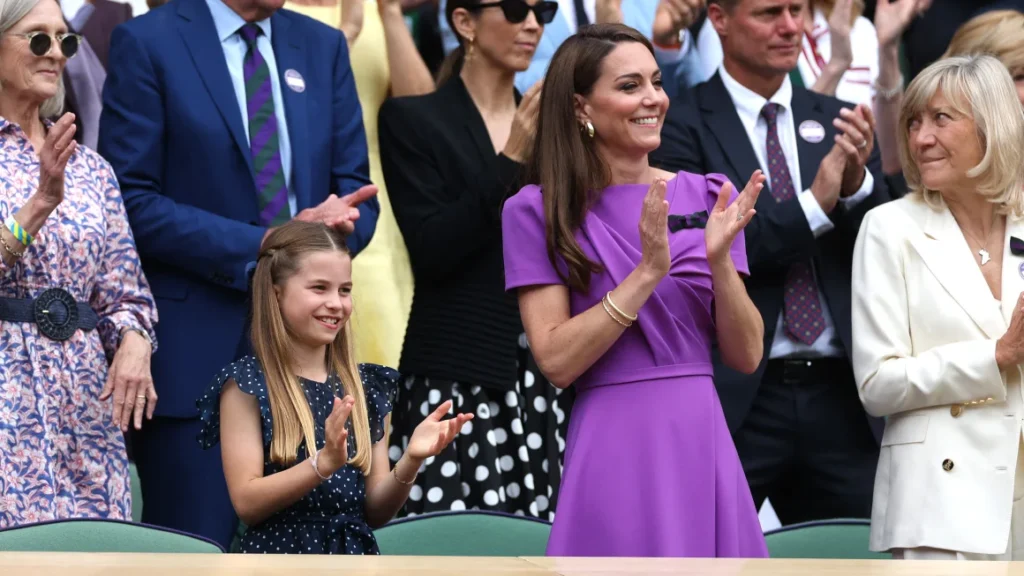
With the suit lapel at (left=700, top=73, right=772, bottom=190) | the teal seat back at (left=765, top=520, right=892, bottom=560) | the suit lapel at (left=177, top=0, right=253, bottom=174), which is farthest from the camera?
the suit lapel at (left=700, top=73, right=772, bottom=190)

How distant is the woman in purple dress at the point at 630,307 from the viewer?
3.16 m

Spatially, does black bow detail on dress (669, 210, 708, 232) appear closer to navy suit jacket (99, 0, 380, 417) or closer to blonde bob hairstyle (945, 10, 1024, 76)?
navy suit jacket (99, 0, 380, 417)

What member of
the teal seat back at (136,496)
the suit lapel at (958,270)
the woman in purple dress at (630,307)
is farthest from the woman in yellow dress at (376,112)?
the suit lapel at (958,270)

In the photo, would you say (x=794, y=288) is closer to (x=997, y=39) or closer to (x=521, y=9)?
(x=997, y=39)

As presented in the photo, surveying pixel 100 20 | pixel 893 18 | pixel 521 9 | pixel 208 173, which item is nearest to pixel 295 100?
pixel 208 173

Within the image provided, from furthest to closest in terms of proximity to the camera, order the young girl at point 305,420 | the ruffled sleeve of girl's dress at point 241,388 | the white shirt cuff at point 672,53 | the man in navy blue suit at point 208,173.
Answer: the white shirt cuff at point 672,53 → the man in navy blue suit at point 208,173 → the ruffled sleeve of girl's dress at point 241,388 → the young girl at point 305,420

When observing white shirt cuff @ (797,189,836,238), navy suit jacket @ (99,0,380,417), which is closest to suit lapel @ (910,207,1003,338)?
white shirt cuff @ (797,189,836,238)

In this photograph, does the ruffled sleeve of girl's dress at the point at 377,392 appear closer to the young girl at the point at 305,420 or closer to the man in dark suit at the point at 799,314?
the young girl at the point at 305,420

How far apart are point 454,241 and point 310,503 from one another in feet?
3.84

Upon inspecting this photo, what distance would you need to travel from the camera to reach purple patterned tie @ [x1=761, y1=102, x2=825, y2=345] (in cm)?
436

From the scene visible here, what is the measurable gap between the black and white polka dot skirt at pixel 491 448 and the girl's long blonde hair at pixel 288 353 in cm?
80

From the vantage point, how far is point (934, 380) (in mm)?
3639

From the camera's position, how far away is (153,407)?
12.7 ft

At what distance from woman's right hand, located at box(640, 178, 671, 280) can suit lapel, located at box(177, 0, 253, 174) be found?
4.99 ft
